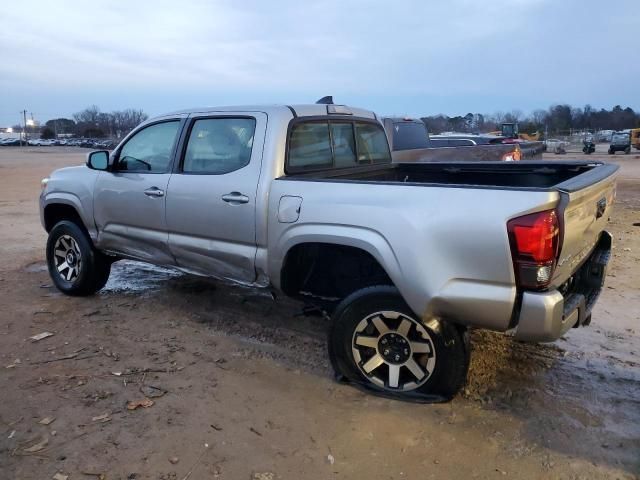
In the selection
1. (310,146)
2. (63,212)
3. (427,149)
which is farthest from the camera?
(427,149)

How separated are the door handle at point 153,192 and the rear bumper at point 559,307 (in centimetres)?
301

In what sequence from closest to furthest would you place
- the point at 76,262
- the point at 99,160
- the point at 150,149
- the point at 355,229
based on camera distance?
1. the point at 355,229
2. the point at 150,149
3. the point at 99,160
4. the point at 76,262

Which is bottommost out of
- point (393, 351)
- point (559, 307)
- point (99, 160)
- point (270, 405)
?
point (270, 405)

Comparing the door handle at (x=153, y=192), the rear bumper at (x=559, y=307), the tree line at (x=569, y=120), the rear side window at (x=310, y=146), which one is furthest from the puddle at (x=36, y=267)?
the tree line at (x=569, y=120)

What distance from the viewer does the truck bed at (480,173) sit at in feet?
14.2

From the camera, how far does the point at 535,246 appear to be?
281cm

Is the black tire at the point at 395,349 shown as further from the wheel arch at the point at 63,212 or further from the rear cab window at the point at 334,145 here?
the wheel arch at the point at 63,212

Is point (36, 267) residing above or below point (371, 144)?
below

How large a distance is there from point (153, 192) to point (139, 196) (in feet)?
0.73

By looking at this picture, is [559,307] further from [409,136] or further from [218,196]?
[409,136]

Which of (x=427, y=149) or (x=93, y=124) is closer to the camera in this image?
(x=427, y=149)

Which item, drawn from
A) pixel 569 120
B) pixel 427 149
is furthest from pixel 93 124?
pixel 427 149

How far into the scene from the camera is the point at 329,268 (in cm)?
399

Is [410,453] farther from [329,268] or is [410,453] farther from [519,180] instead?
[519,180]
